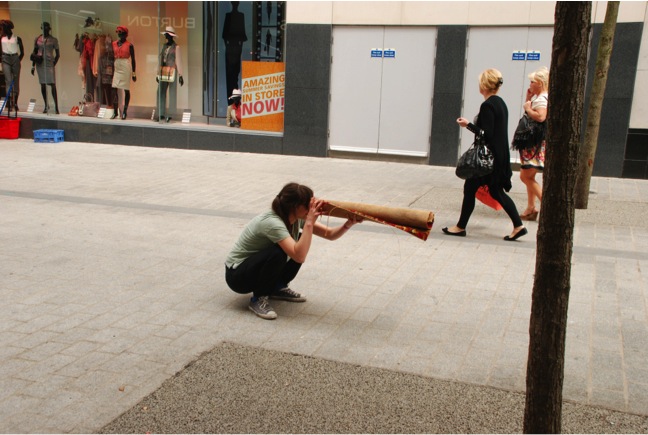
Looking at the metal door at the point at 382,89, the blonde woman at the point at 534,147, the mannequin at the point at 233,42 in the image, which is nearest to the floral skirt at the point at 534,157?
the blonde woman at the point at 534,147

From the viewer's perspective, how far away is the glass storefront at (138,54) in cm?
1474

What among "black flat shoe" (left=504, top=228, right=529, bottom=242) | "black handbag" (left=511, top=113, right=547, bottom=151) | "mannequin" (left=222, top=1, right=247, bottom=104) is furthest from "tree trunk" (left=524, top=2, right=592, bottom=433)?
"mannequin" (left=222, top=1, right=247, bottom=104)

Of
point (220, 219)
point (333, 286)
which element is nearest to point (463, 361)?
point (333, 286)

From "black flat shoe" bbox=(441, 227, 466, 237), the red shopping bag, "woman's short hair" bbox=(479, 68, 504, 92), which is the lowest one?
"black flat shoe" bbox=(441, 227, 466, 237)

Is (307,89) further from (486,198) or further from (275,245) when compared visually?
(275,245)

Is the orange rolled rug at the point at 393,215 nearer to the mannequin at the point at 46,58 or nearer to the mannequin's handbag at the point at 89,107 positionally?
the mannequin's handbag at the point at 89,107

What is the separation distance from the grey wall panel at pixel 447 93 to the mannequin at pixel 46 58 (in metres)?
9.14

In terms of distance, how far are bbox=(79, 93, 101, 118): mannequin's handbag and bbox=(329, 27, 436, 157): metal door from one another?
5996mm

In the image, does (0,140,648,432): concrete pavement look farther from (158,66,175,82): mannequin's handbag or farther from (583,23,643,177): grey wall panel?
(158,66,175,82): mannequin's handbag

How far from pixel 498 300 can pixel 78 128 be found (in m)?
12.5

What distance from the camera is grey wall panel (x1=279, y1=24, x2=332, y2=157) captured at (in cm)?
1329

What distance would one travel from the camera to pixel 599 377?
3.94m

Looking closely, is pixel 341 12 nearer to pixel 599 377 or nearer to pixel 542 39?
pixel 542 39

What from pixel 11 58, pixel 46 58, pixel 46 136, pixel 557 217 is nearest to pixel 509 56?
pixel 46 136
